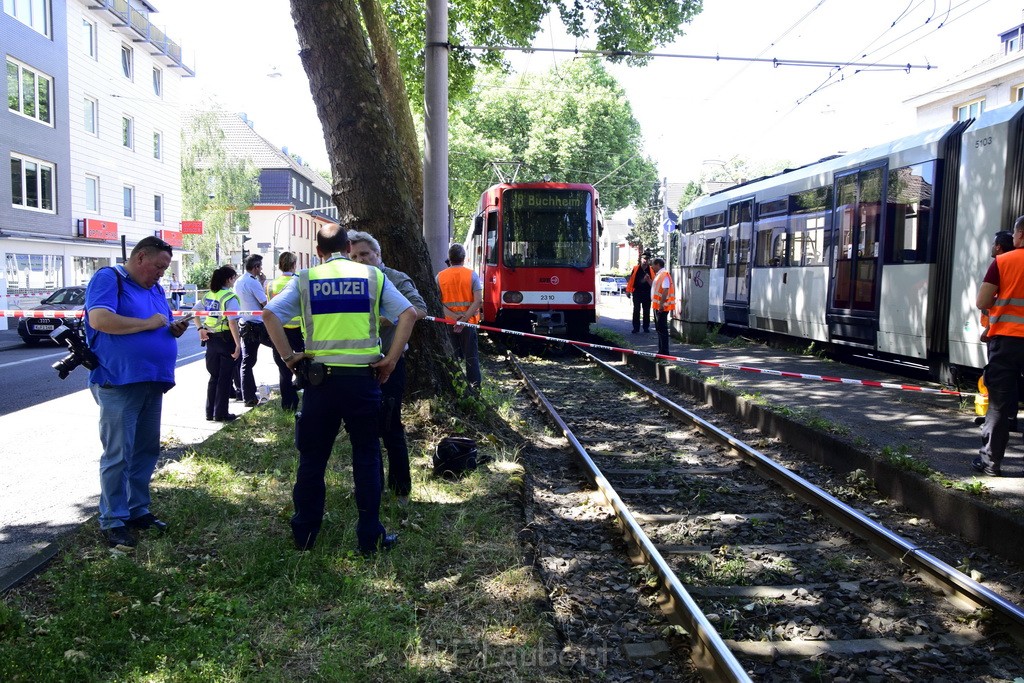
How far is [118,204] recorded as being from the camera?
33469mm

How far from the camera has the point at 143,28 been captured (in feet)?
114

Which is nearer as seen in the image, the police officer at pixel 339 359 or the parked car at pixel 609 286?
the police officer at pixel 339 359

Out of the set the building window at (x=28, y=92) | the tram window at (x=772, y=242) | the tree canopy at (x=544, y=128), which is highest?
the tree canopy at (x=544, y=128)

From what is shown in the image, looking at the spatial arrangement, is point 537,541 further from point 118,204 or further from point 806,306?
point 118,204

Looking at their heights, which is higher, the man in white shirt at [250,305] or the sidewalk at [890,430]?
the man in white shirt at [250,305]

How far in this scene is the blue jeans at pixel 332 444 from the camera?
498 centimetres

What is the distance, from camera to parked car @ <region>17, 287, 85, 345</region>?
2056cm

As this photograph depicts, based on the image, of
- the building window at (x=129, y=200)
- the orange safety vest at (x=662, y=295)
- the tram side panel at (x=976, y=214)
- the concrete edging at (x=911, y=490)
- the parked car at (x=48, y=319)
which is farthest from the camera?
the building window at (x=129, y=200)

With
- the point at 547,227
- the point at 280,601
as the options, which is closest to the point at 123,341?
the point at 280,601

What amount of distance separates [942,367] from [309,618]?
10065mm

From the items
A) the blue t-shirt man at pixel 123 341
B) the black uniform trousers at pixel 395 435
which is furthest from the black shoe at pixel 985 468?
the blue t-shirt man at pixel 123 341

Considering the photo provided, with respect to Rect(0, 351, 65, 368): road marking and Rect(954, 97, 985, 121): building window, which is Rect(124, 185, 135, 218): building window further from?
Rect(954, 97, 985, 121): building window

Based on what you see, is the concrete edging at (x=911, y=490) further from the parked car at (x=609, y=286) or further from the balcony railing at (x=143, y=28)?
the parked car at (x=609, y=286)

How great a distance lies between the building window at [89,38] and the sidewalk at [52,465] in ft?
74.5
